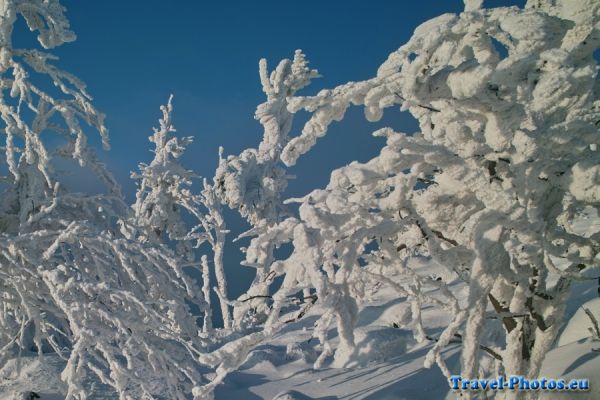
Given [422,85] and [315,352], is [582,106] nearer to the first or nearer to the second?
[422,85]

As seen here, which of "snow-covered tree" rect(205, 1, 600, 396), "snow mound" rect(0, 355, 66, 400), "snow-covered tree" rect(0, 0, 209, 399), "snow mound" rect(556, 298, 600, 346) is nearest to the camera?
"snow-covered tree" rect(205, 1, 600, 396)

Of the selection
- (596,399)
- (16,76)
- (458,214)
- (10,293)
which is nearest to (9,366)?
(10,293)

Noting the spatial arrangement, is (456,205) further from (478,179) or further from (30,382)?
(30,382)

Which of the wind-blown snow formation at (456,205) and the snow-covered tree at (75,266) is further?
the snow-covered tree at (75,266)

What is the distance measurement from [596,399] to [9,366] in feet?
26.9

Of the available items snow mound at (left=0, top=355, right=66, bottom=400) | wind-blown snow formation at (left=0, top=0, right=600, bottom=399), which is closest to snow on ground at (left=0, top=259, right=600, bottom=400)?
snow mound at (left=0, top=355, right=66, bottom=400)

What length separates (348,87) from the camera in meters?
2.67

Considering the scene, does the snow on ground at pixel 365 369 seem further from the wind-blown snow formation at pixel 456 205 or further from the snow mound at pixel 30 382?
the wind-blown snow formation at pixel 456 205

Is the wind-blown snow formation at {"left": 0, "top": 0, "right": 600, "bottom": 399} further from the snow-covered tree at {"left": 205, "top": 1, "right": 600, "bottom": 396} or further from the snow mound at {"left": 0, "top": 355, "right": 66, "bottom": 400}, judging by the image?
the snow mound at {"left": 0, "top": 355, "right": 66, "bottom": 400}

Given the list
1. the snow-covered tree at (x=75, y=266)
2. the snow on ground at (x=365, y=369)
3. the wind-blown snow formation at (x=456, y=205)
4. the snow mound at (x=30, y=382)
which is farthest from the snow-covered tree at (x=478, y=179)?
the snow mound at (x=30, y=382)

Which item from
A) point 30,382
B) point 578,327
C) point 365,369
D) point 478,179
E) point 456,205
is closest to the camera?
point 478,179

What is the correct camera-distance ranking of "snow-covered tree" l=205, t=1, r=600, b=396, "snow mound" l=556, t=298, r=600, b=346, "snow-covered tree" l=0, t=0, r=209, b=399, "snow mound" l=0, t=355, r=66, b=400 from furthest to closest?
"snow mound" l=0, t=355, r=66, b=400 < "snow mound" l=556, t=298, r=600, b=346 < "snow-covered tree" l=0, t=0, r=209, b=399 < "snow-covered tree" l=205, t=1, r=600, b=396

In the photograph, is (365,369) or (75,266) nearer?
(75,266)

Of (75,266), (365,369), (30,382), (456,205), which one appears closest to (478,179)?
(456,205)
